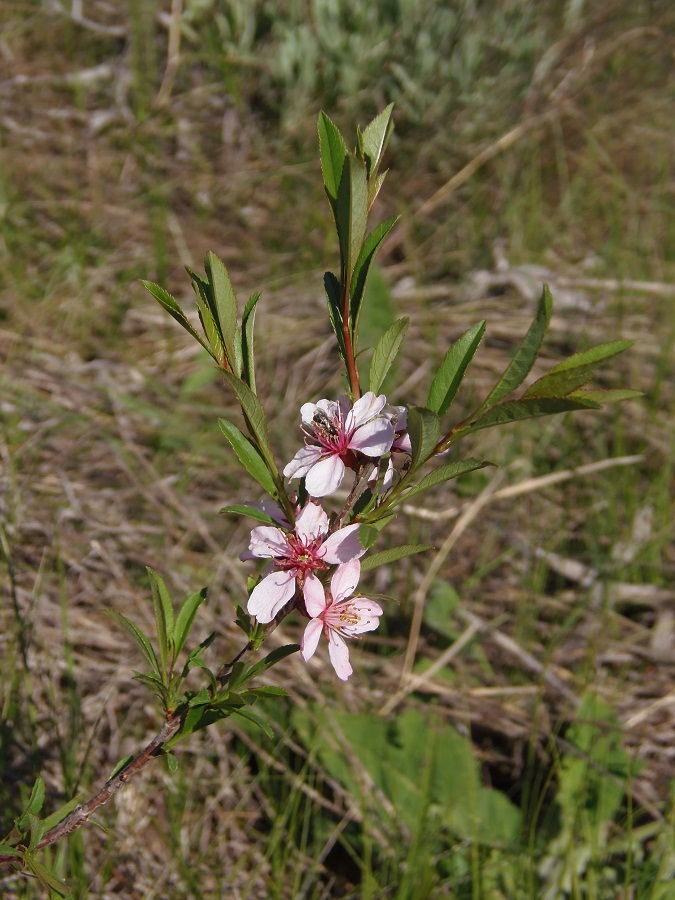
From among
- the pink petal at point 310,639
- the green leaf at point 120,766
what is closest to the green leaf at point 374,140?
the pink petal at point 310,639

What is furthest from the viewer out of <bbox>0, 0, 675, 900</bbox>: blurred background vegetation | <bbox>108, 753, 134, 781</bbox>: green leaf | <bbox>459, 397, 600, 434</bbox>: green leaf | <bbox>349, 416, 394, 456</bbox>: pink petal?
<bbox>0, 0, 675, 900</bbox>: blurred background vegetation

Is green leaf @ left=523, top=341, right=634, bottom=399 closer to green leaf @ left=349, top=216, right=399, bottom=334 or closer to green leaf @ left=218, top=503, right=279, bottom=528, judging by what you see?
green leaf @ left=349, top=216, right=399, bottom=334

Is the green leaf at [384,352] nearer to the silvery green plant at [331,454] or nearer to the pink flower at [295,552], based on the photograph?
the silvery green plant at [331,454]

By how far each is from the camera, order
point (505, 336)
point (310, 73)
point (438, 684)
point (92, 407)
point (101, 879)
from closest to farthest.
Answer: point (101, 879) < point (438, 684) < point (92, 407) < point (505, 336) < point (310, 73)

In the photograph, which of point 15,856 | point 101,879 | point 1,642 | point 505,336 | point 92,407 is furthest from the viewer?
point 505,336

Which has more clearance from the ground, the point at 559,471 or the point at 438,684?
the point at 559,471

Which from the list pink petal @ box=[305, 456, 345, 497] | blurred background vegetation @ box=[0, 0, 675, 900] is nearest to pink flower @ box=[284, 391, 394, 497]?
pink petal @ box=[305, 456, 345, 497]

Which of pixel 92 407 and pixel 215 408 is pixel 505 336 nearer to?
pixel 215 408

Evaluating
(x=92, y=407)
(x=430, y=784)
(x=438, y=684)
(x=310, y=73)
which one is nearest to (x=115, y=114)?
(x=310, y=73)
